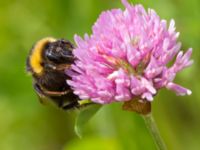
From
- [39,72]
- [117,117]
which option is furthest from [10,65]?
[39,72]

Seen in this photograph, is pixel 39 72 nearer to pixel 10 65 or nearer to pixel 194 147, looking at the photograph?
pixel 194 147

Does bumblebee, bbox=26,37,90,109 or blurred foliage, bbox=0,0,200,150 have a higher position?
blurred foliage, bbox=0,0,200,150

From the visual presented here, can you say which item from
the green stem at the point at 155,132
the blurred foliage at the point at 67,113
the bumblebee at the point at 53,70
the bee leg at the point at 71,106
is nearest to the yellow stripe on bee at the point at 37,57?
the bumblebee at the point at 53,70

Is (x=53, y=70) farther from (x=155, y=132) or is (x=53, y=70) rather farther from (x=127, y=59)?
(x=155, y=132)

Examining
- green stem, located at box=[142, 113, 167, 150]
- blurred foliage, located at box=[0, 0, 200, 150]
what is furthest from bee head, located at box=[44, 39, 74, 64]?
blurred foliage, located at box=[0, 0, 200, 150]

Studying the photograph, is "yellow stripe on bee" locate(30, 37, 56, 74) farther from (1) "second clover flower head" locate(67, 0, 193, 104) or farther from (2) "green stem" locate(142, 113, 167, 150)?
(2) "green stem" locate(142, 113, 167, 150)

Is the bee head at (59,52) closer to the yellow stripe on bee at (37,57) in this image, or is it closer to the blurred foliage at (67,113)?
the yellow stripe on bee at (37,57)
